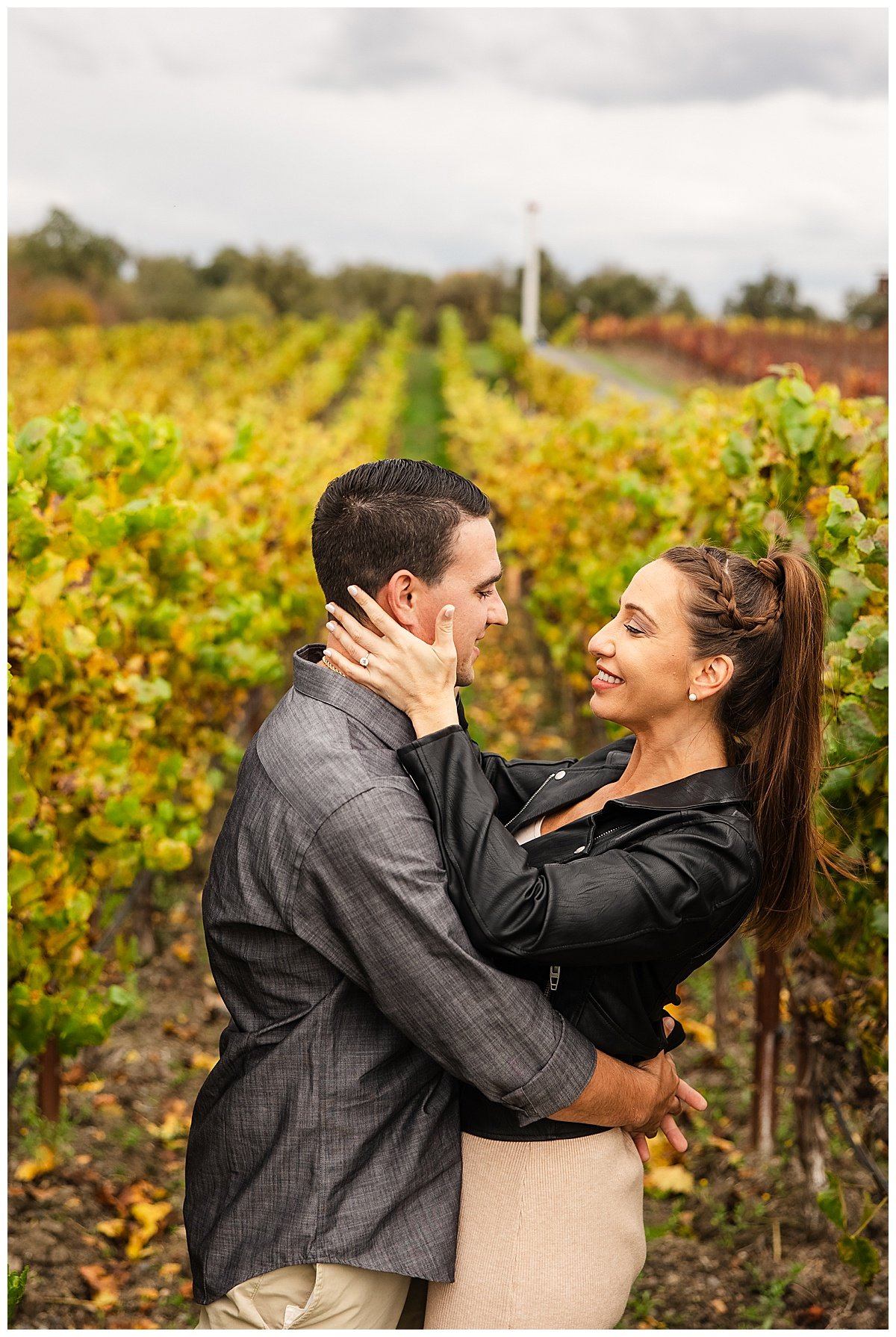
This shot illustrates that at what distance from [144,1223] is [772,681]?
2.91m

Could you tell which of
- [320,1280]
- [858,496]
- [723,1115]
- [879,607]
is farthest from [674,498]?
[320,1280]

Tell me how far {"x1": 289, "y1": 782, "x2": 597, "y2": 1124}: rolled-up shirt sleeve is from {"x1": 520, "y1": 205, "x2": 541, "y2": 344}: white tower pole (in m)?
55.1

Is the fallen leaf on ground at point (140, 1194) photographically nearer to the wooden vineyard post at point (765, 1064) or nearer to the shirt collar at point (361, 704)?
the wooden vineyard post at point (765, 1064)

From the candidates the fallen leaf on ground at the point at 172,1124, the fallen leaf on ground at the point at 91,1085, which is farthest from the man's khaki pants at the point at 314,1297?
the fallen leaf on ground at the point at 91,1085

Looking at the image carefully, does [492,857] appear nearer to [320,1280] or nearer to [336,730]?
[336,730]

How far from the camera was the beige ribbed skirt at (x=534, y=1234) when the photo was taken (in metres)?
1.81

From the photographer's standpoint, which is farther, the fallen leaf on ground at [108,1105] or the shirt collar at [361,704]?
the fallen leaf on ground at [108,1105]

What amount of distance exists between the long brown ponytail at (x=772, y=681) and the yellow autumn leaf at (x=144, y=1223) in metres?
2.60

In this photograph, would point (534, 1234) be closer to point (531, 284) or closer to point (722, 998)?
point (722, 998)

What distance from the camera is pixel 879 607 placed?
284cm

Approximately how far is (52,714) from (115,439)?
1.02 meters

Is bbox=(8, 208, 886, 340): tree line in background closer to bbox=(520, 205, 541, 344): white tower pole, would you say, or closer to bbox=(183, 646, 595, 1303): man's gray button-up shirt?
bbox=(520, 205, 541, 344): white tower pole

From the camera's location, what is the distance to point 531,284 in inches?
2217

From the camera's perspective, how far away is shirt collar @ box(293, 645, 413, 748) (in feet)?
5.95
